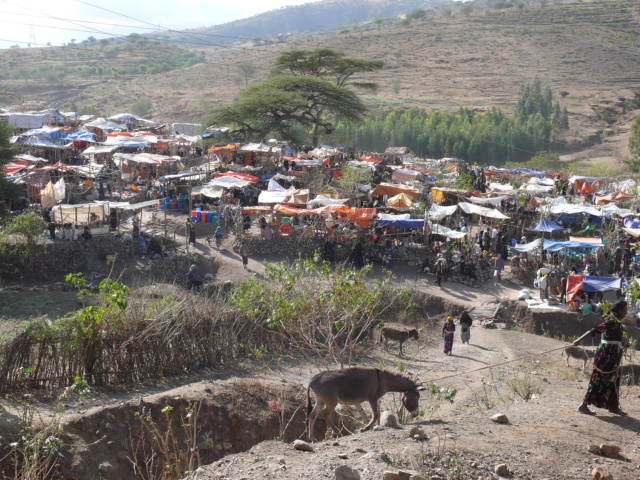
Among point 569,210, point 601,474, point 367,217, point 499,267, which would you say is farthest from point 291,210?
point 601,474

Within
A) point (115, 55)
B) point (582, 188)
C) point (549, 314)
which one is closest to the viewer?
point (549, 314)

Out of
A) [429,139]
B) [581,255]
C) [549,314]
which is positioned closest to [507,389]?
[549,314]

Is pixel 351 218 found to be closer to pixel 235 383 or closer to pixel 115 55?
pixel 235 383

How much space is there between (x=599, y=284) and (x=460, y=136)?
31423 millimetres

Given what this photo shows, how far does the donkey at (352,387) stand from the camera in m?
7.04

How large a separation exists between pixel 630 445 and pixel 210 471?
409 cm

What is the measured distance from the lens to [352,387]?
7.07 m

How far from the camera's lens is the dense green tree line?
4481 centimetres

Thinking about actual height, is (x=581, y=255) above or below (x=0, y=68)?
below

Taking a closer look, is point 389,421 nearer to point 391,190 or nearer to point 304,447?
point 304,447

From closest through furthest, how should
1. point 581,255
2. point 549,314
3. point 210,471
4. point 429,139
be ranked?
point 210,471 < point 549,314 < point 581,255 < point 429,139

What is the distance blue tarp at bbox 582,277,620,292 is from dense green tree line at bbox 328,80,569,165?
28.7 meters

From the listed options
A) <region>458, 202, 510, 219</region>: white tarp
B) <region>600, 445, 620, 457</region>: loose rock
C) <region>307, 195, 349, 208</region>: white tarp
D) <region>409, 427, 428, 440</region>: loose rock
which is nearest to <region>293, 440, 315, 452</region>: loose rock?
<region>409, 427, 428, 440</region>: loose rock

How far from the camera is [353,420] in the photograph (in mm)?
8180
